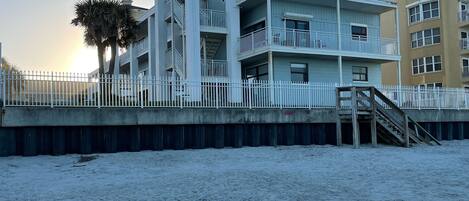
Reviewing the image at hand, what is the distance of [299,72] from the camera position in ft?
97.7

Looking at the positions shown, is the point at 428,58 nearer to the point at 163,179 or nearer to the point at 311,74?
the point at 311,74

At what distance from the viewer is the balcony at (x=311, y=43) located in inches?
1079

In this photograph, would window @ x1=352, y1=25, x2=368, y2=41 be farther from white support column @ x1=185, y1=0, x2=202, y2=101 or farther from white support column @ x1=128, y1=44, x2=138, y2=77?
white support column @ x1=128, y1=44, x2=138, y2=77

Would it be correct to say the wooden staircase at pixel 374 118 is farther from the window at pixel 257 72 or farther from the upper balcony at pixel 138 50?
the upper balcony at pixel 138 50

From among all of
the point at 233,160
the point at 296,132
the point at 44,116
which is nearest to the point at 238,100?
the point at 296,132

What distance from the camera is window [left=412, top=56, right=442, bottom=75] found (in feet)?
148

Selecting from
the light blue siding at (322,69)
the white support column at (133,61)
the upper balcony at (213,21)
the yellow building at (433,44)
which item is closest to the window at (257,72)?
the light blue siding at (322,69)

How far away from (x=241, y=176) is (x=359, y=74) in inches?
870

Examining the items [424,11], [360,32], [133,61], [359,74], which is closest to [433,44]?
[424,11]

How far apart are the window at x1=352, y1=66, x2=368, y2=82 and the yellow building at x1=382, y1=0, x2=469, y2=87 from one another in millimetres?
14445

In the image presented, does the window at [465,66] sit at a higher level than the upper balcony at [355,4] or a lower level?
lower

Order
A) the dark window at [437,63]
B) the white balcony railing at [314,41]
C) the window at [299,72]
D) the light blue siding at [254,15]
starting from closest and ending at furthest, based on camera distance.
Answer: the white balcony railing at [314,41], the light blue siding at [254,15], the window at [299,72], the dark window at [437,63]

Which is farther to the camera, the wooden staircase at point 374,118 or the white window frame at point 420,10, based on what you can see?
the white window frame at point 420,10

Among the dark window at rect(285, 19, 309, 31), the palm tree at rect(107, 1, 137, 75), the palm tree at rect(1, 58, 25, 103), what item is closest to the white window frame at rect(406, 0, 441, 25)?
the dark window at rect(285, 19, 309, 31)
